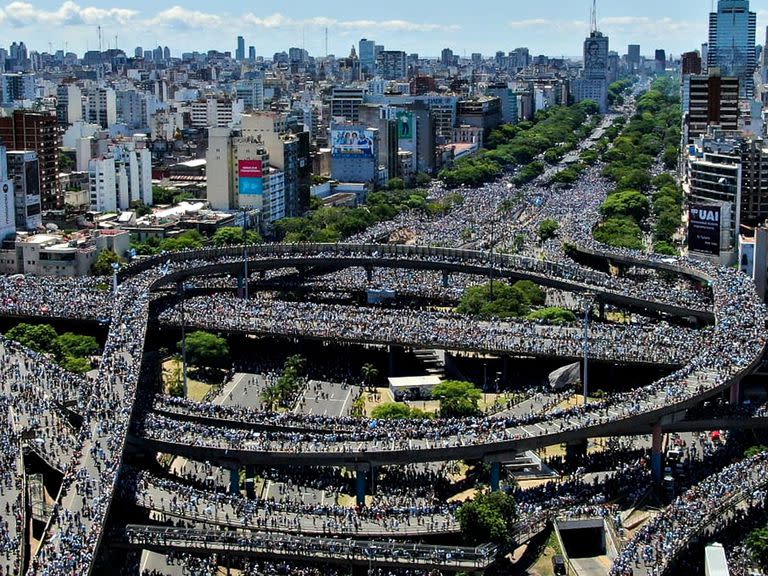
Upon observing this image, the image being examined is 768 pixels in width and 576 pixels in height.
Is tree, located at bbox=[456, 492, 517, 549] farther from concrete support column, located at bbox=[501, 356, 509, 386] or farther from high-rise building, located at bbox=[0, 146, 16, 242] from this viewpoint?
high-rise building, located at bbox=[0, 146, 16, 242]

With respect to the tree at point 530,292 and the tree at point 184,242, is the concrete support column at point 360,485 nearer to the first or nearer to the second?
the tree at point 530,292

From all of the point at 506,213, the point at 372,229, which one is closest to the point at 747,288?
the point at 372,229

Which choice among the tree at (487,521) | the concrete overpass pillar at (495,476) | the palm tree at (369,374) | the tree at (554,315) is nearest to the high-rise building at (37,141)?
the tree at (554,315)

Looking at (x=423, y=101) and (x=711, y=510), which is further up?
(x=423, y=101)

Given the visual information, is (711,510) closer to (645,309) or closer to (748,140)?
(645,309)

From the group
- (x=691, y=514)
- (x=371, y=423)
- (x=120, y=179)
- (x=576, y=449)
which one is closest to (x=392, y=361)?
(x=371, y=423)
